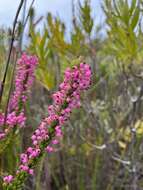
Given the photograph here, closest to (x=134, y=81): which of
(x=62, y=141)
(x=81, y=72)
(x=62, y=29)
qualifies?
(x=62, y=141)

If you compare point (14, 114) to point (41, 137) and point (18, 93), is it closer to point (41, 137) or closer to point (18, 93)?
point (18, 93)

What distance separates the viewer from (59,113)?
3.60 ft

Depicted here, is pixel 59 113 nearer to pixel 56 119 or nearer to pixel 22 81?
pixel 56 119

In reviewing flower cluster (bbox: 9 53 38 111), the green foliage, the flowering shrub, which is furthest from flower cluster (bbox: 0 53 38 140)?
the green foliage

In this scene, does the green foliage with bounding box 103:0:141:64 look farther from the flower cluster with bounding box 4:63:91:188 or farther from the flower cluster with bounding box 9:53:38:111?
the flower cluster with bounding box 4:63:91:188

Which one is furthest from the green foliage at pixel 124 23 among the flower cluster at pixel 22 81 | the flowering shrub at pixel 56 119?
the flowering shrub at pixel 56 119

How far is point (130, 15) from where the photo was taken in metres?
1.67

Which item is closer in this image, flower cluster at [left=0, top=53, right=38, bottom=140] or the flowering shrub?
the flowering shrub

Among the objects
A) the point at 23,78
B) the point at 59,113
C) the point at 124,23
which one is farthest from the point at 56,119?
the point at 124,23

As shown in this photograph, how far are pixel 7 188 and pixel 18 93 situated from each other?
0.34 metres

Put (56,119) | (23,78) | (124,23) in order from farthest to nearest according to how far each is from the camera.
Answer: (124,23) → (23,78) → (56,119)

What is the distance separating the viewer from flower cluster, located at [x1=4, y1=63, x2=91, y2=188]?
1086mm

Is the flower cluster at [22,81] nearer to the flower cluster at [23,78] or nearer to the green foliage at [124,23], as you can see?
the flower cluster at [23,78]

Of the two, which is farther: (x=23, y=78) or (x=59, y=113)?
(x=23, y=78)
